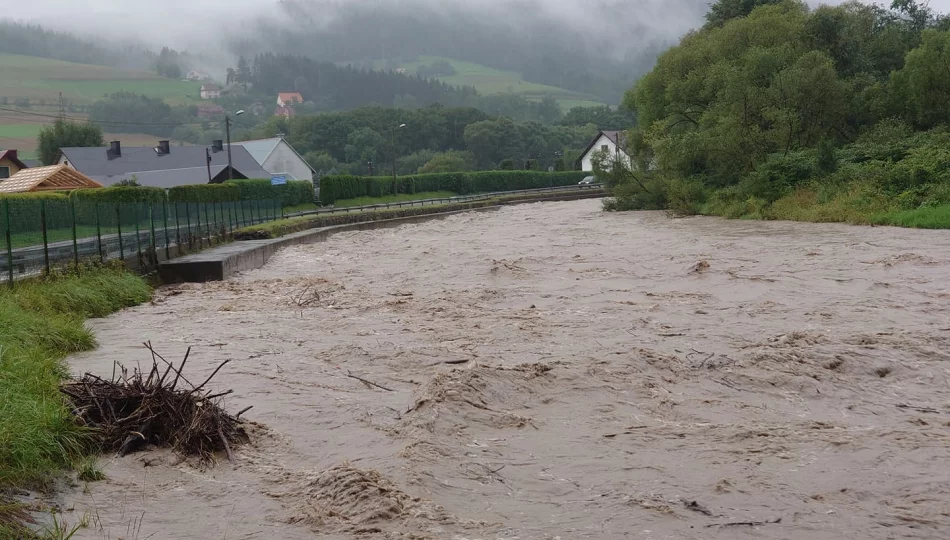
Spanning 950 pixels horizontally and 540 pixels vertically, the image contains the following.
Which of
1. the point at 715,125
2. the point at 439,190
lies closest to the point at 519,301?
the point at 715,125

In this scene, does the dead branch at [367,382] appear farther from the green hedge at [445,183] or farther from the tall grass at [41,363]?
the green hedge at [445,183]

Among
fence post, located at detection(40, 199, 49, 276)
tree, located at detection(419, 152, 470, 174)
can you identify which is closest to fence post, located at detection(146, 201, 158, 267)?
fence post, located at detection(40, 199, 49, 276)

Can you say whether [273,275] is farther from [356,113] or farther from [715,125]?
[356,113]

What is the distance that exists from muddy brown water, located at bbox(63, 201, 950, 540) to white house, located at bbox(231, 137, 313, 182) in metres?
70.6

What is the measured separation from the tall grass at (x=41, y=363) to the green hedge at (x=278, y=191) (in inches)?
1452

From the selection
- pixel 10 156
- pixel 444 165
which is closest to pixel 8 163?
pixel 10 156

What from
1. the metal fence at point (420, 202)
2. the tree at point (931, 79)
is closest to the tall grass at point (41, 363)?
the metal fence at point (420, 202)

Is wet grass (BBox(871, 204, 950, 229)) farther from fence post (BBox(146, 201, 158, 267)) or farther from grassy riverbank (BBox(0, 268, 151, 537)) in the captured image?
grassy riverbank (BBox(0, 268, 151, 537))

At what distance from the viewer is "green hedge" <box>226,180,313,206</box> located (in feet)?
183

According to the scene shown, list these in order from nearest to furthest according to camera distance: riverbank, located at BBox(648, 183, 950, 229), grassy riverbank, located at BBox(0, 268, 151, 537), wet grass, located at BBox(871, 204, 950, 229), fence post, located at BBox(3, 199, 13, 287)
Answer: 1. grassy riverbank, located at BBox(0, 268, 151, 537)
2. fence post, located at BBox(3, 199, 13, 287)
3. wet grass, located at BBox(871, 204, 950, 229)
4. riverbank, located at BBox(648, 183, 950, 229)

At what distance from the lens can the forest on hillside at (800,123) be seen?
3684 cm

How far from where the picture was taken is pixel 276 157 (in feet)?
295

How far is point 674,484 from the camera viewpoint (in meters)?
7.02

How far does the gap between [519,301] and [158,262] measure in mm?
10911
